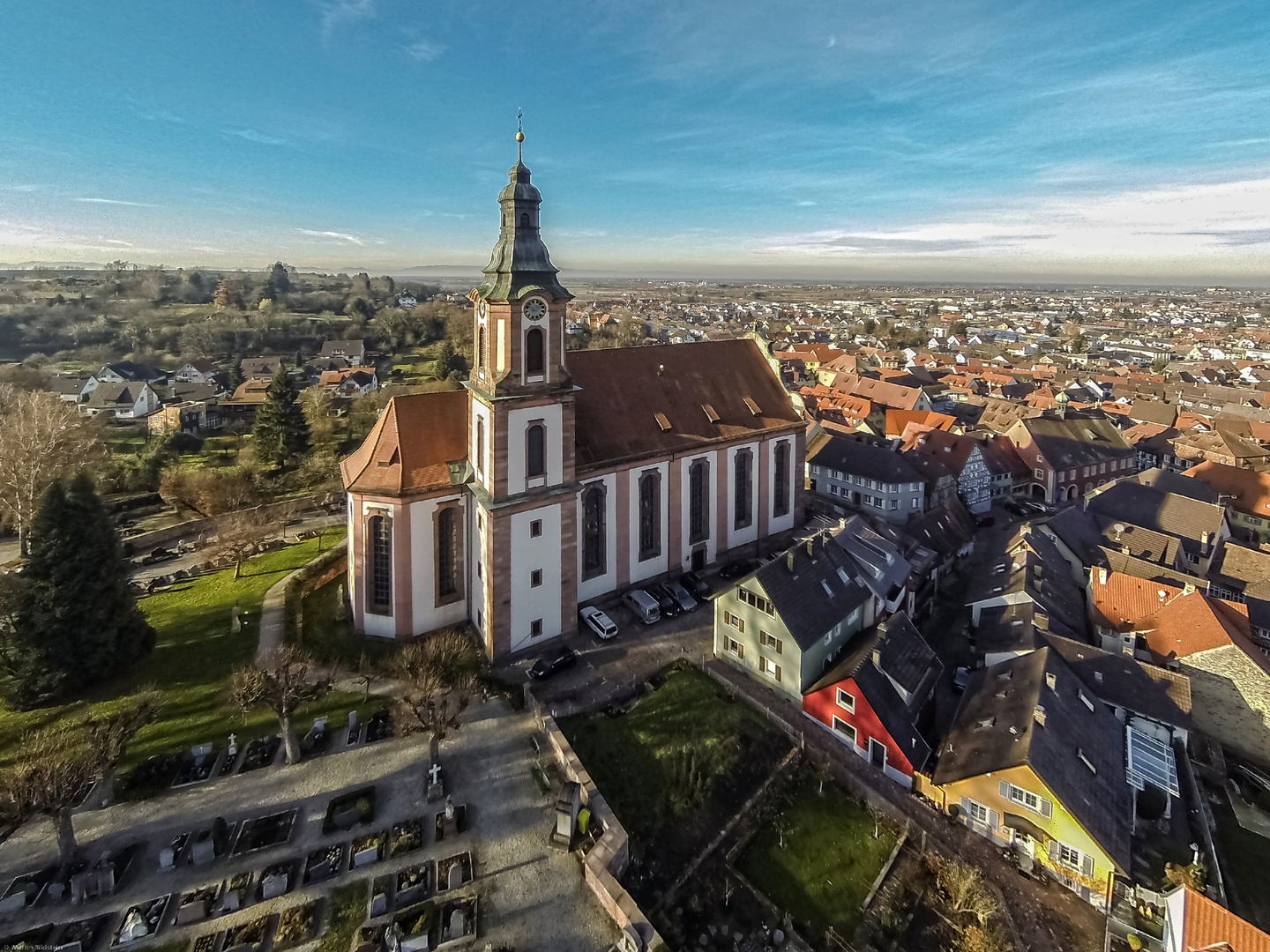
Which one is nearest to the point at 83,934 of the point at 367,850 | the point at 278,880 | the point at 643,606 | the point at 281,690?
the point at 278,880

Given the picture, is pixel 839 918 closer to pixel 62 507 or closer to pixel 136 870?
pixel 136 870

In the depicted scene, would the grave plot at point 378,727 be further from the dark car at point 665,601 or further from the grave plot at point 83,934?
the dark car at point 665,601

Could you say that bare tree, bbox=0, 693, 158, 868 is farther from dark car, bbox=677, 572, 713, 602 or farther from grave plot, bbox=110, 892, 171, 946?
dark car, bbox=677, 572, 713, 602

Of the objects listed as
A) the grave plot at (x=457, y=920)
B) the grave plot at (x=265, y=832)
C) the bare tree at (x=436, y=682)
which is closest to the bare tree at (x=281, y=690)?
the grave plot at (x=265, y=832)

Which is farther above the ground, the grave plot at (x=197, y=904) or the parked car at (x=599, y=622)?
the parked car at (x=599, y=622)

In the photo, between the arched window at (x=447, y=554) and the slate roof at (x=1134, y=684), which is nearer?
the slate roof at (x=1134, y=684)

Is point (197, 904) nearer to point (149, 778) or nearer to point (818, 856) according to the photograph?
point (149, 778)
